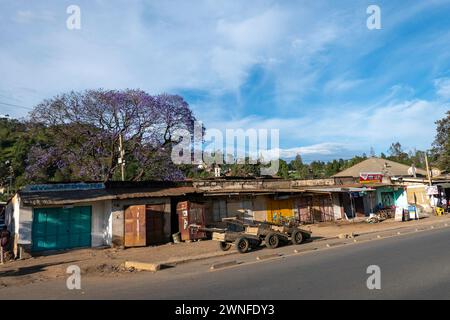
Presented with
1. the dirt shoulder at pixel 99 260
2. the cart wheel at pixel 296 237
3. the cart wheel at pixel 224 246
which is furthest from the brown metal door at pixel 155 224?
the cart wheel at pixel 296 237

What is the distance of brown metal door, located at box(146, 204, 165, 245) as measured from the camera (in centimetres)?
1878

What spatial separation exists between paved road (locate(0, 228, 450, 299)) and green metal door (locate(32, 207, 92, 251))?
7613 mm

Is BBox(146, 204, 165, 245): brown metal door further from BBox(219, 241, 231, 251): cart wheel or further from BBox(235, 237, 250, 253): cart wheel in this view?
BBox(235, 237, 250, 253): cart wheel

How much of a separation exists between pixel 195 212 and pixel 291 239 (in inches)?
218

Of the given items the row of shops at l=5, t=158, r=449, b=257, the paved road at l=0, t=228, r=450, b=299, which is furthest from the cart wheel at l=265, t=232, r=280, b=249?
the row of shops at l=5, t=158, r=449, b=257

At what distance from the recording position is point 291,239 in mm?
17016

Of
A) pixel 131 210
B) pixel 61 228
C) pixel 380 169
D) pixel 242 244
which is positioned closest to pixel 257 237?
pixel 242 244

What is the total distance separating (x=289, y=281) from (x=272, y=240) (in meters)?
7.57

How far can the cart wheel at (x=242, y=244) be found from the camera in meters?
14.8

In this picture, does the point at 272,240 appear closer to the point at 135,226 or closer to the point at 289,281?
the point at 135,226
